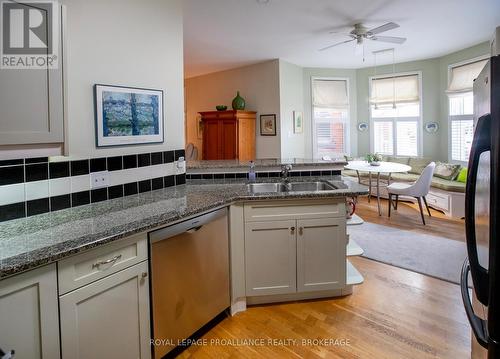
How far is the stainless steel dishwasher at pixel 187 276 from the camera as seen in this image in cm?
175

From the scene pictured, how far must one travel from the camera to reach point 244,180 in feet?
9.57

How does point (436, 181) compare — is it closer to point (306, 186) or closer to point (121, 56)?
point (306, 186)

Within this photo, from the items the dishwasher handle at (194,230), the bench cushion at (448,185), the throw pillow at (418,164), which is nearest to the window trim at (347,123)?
the throw pillow at (418,164)

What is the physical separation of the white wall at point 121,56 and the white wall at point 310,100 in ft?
14.5

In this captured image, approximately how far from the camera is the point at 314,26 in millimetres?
4176

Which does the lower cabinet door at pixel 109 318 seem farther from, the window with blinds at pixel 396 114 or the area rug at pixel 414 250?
the window with blinds at pixel 396 114

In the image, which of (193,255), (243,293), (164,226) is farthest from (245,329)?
(164,226)

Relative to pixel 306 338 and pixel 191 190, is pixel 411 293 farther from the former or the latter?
pixel 191 190

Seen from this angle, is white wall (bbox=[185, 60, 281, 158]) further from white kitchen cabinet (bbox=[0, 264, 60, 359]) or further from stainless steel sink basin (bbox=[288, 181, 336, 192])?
white kitchen cabinet (bbox=[0, 264, 60, 359])

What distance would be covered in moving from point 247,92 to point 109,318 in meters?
5.35

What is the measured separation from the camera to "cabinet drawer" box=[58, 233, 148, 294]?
4.31 ft

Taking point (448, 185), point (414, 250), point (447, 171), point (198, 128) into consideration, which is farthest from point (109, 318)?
point (198, 128)

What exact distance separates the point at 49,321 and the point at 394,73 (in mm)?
6971

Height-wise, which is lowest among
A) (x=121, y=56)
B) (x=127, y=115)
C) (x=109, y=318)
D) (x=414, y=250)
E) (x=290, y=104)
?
(x=414, y=250)
